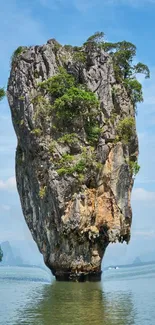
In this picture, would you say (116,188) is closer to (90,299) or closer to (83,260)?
(83,260)

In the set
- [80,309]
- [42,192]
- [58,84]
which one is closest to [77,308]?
[80,309]

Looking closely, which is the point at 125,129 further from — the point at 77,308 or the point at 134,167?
the point at 77,308

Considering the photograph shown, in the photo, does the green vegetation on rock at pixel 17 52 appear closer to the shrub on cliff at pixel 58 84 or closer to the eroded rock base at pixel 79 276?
the shrub on cliff at pixel 58 84

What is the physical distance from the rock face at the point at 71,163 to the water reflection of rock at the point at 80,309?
479cm

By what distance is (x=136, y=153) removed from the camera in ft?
108

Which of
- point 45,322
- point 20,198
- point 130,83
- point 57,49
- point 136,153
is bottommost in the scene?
point 45,322

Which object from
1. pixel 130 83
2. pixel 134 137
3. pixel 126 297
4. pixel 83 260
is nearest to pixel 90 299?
pixel 126 297

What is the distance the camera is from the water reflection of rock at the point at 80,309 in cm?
1563

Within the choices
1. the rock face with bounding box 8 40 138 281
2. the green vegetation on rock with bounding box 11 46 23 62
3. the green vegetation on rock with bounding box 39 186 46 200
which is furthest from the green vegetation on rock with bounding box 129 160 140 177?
the green vegetation on rock with bounding box 11 46 23 62

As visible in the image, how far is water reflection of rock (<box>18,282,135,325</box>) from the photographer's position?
15.6 m

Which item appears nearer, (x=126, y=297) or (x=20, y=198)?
(x=126, y=297)

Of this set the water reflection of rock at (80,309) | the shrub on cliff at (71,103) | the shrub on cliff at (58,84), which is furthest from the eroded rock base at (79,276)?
the shrub on cliff at (58,84)

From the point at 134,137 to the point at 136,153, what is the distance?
1.30m

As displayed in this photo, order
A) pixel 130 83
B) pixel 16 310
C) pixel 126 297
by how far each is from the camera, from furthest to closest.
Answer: pixel 130 83, pixel 126 297, pixel 16 310
